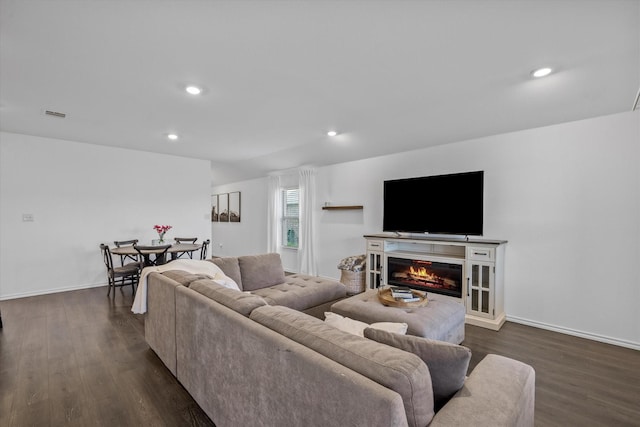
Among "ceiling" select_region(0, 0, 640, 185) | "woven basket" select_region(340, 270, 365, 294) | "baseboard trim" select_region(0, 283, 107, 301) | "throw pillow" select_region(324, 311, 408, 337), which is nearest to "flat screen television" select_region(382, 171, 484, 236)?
"ceiling" select_region(0, 0, 640, 185)

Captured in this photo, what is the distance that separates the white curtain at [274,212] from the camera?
671cm

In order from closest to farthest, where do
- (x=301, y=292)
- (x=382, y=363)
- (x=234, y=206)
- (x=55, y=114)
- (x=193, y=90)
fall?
(x=382, y=363) → (x=193, y=90) → (x=301, y=292) → (x=55, y=114) → (x=234, y=206)

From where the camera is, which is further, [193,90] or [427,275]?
[427,275]

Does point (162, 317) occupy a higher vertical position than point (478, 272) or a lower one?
lower

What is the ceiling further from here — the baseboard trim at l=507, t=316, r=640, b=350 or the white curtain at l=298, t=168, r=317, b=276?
the baseboard trim at l=507, t=316, r=640, b=350

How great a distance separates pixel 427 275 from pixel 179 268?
3.16m

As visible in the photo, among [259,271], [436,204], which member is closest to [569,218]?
[436,204]

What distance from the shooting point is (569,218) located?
3.21 meters

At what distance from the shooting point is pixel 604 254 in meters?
3.00

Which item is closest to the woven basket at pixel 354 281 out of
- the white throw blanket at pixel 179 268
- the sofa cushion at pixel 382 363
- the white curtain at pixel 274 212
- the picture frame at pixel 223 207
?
the white throw blanket at pixel 179 268

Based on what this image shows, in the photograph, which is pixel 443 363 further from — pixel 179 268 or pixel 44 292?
pixel 44 292

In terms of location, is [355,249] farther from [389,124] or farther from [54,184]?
[54,184]

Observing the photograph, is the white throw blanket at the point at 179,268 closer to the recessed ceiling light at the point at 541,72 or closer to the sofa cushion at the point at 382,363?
the sofa cushion at the point at 382,363

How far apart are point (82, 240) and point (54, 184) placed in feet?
3.24
